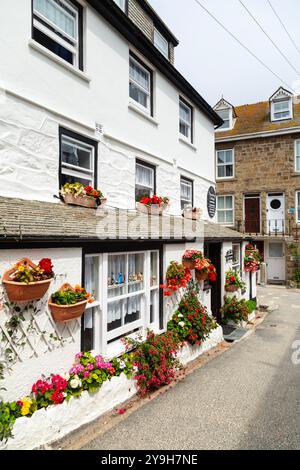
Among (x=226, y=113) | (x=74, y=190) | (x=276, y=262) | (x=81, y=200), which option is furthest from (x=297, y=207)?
(x=74, y=190)

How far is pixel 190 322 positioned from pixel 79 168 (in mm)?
4491

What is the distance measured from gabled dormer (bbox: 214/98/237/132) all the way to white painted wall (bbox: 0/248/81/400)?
20.0m

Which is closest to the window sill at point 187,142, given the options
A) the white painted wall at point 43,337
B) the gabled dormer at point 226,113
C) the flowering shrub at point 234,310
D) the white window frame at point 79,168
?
the white window frame at point 79,168

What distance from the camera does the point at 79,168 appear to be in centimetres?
704

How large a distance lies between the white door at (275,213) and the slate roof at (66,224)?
557 inches

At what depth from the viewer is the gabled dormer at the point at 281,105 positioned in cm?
2031

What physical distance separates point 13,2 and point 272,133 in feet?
57.8

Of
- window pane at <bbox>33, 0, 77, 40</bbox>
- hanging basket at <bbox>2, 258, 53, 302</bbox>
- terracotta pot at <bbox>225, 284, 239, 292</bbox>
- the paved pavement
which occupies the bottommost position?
the paved pavement

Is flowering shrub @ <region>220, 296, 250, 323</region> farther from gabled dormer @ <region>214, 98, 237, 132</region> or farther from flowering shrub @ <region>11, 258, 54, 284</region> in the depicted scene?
gabled dormer @ <region>214, 98, 237, 132</region>

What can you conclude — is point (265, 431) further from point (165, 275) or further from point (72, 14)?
point (72, 14)

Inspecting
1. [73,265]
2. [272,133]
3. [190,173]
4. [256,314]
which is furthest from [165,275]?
[272,133]

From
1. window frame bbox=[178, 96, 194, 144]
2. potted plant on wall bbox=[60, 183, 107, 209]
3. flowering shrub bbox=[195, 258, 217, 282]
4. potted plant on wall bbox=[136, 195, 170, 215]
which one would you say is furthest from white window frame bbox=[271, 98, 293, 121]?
potted plant on wall bbox=[60, 183, 107, 209]

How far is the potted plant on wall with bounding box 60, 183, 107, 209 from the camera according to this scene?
257 inches

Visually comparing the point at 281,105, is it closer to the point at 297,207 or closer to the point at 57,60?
the point at 297,207
